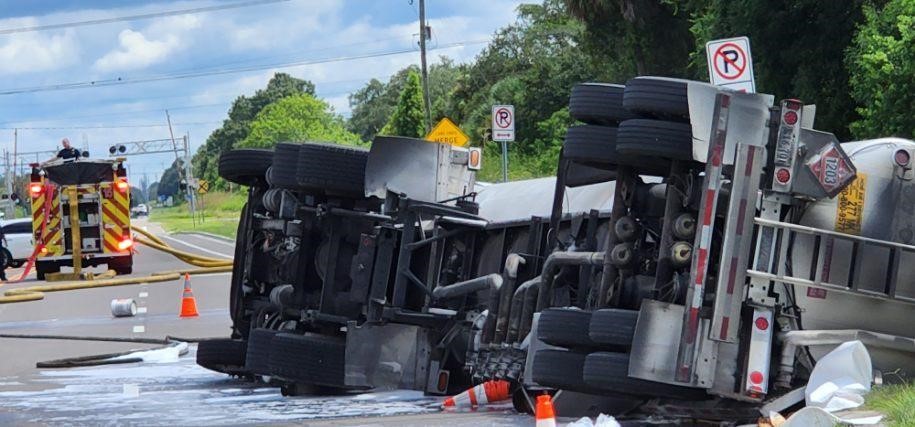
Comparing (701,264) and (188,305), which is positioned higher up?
(701,264)

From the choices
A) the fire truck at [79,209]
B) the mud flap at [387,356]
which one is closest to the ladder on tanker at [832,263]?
the mud flap at [387,356]

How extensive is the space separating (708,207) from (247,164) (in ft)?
20.6

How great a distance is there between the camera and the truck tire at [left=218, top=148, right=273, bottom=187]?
13.6 metres

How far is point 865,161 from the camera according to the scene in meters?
8.50

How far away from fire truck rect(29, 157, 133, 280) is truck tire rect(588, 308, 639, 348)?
23492 millimetres

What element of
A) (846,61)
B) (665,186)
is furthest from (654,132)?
(846,61)

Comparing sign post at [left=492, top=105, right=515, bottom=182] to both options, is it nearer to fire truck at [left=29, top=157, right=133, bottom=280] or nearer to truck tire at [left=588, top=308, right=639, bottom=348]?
fire truck at [left=29, top=157, right=133, bottom=280]

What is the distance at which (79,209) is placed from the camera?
31297 millimetres

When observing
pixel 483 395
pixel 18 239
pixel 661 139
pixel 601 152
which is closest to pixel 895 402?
pixel 661 139

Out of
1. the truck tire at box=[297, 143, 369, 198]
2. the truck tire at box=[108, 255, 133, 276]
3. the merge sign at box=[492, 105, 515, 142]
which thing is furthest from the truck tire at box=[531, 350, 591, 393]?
the truck tire at box=[108, 255, 133, 276]

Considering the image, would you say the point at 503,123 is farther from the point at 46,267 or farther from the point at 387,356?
the point at 387,356

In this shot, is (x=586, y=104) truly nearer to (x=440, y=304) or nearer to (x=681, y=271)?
(x=681, y=271)

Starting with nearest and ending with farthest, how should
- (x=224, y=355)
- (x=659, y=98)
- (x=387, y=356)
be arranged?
(x=659, y=98)
(x=387, y=356)
(x=224, y=355)

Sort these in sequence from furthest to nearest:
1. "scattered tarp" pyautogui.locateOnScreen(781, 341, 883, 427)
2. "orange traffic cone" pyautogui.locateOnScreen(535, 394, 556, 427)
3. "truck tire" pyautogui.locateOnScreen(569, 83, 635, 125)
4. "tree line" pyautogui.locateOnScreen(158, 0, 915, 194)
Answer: "tree line" pyautogui.locateOnScreen(158, 0, 915, 194)
"truck tire" pyautogui.locateOnScreen(569, 83, 635, 125)
"scattered tarp" pyautogui.locateOnScreen(781, 341, 883, 427)
"orange traffic cone" pyautogui.locateOnScreen(535, 394, 556, 427)
